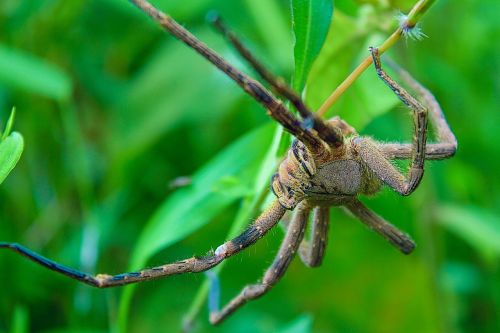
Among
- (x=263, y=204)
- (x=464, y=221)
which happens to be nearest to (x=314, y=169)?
(x=263, y=204)

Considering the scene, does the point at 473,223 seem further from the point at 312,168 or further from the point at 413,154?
the point at 312,168

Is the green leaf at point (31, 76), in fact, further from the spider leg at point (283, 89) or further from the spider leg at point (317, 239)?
the spider leg at point (283, 89)

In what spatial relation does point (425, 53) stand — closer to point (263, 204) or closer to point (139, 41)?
point (139, 41)

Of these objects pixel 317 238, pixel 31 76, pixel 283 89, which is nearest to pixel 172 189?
pixel 31 76

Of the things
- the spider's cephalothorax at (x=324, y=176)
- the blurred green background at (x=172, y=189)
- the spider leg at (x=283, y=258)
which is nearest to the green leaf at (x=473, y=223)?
the blurred green background at (x=172, y=189)

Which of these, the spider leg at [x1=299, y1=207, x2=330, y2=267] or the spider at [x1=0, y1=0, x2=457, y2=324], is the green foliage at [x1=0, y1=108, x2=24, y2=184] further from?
the spider leg at [x1=299, y1=207, x2=330, y2=267]
